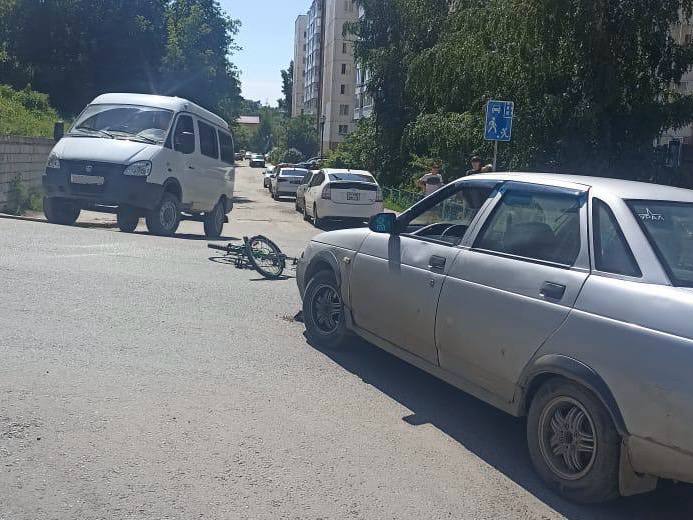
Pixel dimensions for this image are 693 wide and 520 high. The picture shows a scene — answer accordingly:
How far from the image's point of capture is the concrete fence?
17.3m

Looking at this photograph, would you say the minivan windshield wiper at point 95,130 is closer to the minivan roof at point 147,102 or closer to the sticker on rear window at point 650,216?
the minivan roof at point 147,102

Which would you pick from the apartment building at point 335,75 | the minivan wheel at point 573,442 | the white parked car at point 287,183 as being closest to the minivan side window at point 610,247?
the minivan wheel at point 573,442

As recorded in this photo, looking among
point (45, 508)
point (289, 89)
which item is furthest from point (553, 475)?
point (289, 89)

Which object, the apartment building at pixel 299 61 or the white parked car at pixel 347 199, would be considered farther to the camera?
the apartment building at pixel 299 61

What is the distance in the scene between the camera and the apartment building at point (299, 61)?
128m

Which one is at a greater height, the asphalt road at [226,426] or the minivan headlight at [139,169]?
the minivan headlight at [139,169]

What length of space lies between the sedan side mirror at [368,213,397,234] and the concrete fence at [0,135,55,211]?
43.2ft

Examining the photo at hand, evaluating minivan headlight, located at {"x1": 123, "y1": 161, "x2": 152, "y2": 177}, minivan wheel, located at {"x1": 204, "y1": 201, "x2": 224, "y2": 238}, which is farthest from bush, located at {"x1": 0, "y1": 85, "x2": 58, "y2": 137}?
minivan headlight, located at {"x1": 123, "y1": 161, "x2": 152, "y2": 177}

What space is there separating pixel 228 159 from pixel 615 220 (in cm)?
1364

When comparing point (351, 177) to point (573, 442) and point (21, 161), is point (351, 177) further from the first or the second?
point (573, 442)

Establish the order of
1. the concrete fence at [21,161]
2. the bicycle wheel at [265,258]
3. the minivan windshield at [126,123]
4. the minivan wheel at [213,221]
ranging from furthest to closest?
1. the concrete fence at [21,161]
2. the minivan wheel at [213,221]
3. the minivan windshield at [126,123]
4. the bicycle wheel at [265,258]

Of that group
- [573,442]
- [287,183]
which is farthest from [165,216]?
[287,183]

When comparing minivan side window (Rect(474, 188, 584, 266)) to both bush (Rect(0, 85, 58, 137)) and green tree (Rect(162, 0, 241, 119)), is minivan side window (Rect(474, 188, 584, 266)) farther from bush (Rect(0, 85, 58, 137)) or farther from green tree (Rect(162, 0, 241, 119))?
green tree (Rect(162, 0, 241, 119))

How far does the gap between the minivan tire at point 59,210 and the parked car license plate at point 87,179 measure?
2.19 ft
